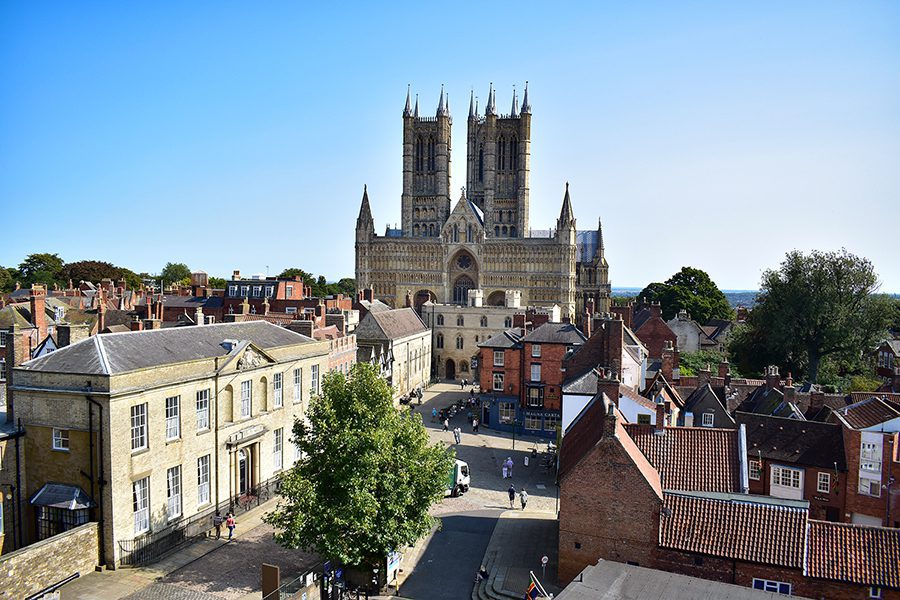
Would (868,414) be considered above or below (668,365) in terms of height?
above

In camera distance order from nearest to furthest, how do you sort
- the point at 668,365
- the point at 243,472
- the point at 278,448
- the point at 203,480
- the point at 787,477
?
1. the point at 203,480
2. the point at 787,477
3. the point at 243,472
4. the point at 278,448
5. the point at 668,365

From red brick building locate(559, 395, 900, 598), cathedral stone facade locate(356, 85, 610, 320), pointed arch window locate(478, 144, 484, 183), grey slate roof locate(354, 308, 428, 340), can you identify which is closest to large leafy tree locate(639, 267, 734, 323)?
cathedral stone facade locate(356, 85, 610, 320)

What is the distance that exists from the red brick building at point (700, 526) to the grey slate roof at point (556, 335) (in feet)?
67.9

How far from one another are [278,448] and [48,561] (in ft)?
39.1

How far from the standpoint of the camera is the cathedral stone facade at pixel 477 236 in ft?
317

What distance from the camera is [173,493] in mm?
23750

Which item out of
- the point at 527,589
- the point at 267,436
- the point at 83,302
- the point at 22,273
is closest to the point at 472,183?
the point at 83,302

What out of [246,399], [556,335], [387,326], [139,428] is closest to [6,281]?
[387,326]

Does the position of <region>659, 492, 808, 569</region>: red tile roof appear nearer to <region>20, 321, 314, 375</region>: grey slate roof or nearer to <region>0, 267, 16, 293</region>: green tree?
<region>20, 321, 314, 375</region>: grey slate roof

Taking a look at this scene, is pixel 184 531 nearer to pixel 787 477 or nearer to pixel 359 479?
pixel 359 479

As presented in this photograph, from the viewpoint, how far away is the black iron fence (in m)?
21.7

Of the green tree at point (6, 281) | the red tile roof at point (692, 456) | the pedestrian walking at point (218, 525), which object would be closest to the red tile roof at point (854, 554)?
the red tile roof at point (692, 456)

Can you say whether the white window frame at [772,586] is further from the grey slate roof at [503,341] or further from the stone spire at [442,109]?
the stone spire at [442,109]

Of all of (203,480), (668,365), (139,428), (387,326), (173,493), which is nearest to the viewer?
(139,428)
